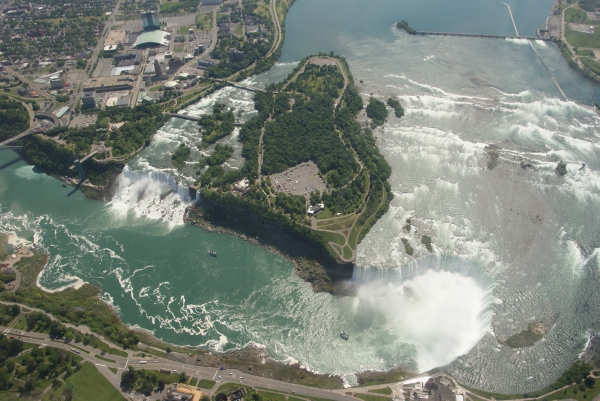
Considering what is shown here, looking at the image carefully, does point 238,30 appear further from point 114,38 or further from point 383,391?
point 383,391

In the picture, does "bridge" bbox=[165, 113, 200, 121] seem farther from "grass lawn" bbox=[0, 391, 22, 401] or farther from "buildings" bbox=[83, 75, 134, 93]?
"grass lawn" bbox=[0, 391, 22, 401]

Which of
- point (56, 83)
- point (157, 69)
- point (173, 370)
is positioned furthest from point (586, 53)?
point (56, 83)

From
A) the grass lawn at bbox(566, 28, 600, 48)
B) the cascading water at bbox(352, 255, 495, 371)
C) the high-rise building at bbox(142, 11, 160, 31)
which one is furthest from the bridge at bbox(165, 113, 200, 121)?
the grass lawn at bbox(566, 28, 600, 48)

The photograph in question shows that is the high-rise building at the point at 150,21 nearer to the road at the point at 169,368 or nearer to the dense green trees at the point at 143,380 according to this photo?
the road at the point at 169,368

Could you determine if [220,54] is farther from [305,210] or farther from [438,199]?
[438,199]

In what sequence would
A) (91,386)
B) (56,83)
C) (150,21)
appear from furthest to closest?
(150,21) → (56,83) → (91,386)
